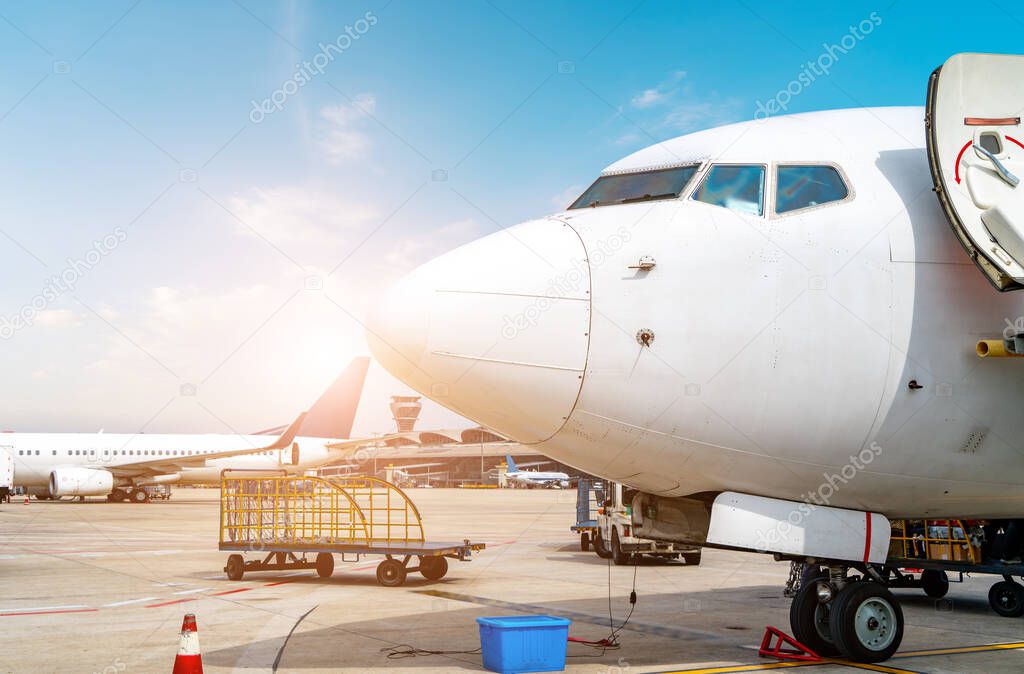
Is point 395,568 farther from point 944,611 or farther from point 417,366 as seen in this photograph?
point 417,366

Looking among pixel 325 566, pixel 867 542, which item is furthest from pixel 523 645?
pixel 325 566

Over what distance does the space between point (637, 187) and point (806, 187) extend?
55.2 inches

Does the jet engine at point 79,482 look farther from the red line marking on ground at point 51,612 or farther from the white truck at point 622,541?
the red line marking on ground at point 51,612

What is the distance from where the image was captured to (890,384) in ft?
23.4

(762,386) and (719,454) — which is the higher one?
(762,386)

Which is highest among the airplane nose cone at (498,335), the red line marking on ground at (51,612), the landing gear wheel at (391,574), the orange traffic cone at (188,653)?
the airplane nose cone at (498,335)

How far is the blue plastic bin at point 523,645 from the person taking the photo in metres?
8.16

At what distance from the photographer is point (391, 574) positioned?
15.8m

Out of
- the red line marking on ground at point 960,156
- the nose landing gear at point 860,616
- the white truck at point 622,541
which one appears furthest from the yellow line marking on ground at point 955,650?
the white truck at point 622,541

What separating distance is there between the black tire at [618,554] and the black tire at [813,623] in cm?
1098

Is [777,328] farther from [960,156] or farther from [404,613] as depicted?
[404,613]

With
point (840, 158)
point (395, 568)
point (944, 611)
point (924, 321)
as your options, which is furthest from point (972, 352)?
point (395, 568)

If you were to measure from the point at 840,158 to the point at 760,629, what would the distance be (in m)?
6.21

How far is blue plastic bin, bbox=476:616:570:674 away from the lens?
816 centimetres
